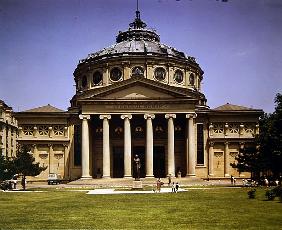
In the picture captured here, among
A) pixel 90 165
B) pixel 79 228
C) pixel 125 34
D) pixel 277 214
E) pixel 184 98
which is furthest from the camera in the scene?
pixel 125 34

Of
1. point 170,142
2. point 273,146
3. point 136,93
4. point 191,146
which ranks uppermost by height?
point 136,93

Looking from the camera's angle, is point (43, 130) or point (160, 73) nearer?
point (43, 130)

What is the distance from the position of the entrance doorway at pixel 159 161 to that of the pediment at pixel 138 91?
10.4m

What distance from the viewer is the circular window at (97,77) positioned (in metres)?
82.3

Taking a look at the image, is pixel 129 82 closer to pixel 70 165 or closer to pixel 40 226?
pixel 70 165

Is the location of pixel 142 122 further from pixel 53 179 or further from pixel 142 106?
pixel 53 179

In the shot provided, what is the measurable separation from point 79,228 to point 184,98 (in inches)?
2023

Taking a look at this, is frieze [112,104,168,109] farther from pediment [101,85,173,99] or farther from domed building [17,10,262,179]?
pediment [101,85,173,99]

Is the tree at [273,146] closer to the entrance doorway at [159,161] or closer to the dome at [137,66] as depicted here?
the entrance doorway at [159,161]

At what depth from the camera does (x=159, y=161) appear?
74.9 meters

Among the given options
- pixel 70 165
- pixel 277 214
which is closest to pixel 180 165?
pixel 70 165

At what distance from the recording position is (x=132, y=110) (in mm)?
68562

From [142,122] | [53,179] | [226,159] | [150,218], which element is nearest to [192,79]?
[142,122]

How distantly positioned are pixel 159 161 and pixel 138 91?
13139mm
